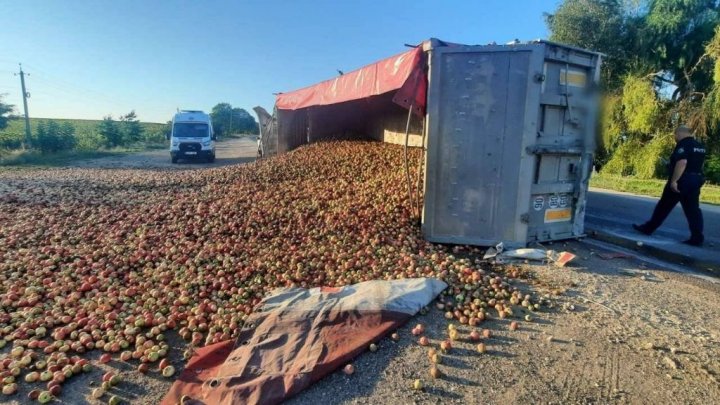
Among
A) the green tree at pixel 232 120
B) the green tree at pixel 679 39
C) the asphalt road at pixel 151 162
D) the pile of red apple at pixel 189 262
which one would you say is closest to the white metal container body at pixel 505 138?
the pile of red apple at pixel 189 262

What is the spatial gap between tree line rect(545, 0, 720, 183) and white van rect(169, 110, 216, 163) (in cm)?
1870

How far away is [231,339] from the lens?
3.24 metres

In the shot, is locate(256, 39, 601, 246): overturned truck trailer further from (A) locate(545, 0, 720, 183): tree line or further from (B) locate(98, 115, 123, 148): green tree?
(B) locate(98, 115, 123, 148): green tree

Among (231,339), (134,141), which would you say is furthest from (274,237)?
(134,141)

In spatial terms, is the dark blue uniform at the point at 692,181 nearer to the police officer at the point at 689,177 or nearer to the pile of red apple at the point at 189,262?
the police officer at the point at 689,177

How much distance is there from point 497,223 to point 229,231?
386cm

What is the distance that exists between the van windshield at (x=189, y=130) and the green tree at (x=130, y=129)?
21786 millimetres

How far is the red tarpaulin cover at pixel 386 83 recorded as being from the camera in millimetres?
5227

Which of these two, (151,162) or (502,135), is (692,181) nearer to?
(502,135)

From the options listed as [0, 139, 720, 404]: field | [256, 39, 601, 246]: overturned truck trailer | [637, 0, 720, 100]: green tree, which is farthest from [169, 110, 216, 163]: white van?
[637, 0, 720, 100]: green tree

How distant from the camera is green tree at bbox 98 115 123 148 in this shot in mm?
36156

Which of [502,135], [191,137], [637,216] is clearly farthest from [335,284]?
[191,137]

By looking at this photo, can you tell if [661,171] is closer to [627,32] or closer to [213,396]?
[627,32]

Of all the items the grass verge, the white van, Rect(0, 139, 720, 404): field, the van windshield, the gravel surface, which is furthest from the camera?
the van windshield
